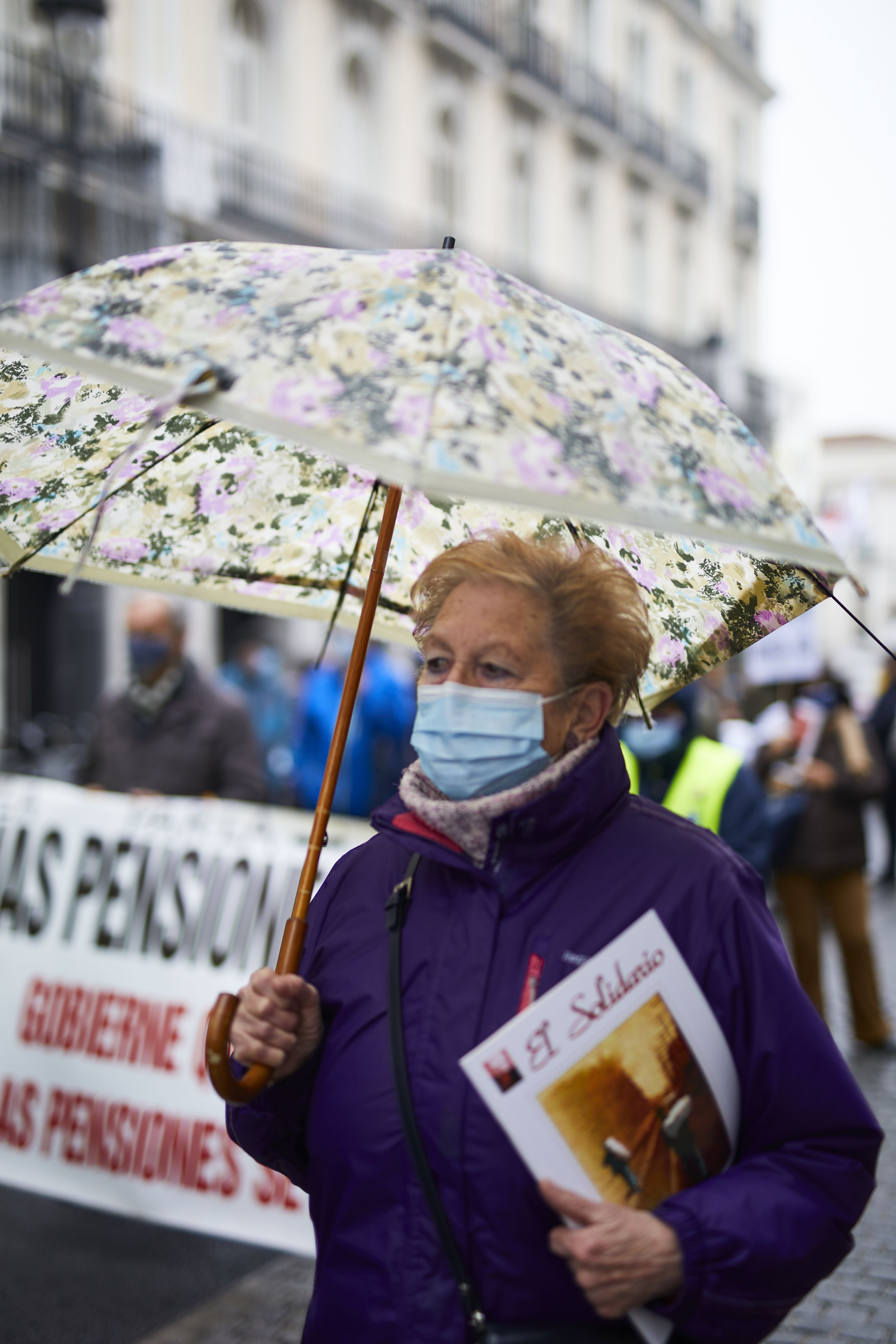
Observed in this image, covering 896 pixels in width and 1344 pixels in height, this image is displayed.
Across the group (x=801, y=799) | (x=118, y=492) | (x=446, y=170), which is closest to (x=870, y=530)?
(x=446, y=170)

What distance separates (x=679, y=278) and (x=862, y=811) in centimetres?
3058

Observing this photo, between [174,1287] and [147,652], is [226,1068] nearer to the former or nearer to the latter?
[174,1287]

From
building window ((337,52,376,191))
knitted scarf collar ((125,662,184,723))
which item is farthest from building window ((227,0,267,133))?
knitted scarf collar ((125,662,184,723))

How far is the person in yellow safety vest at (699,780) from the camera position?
5.36 meters

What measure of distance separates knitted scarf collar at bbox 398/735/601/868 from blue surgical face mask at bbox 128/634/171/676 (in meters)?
4.11

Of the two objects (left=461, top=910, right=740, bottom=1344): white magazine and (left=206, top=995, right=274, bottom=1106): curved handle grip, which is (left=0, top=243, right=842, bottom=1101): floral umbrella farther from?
(left=461, top=910, right=740, bottom=1344): white magazine

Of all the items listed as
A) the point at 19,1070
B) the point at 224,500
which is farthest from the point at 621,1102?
the point at 19,1070

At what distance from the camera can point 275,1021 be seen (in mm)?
1993

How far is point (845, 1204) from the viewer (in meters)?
1.91

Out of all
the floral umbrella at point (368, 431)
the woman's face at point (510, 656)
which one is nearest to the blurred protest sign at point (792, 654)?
the floral umbrella at point (368, 431)

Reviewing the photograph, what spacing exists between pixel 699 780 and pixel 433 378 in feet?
13.1

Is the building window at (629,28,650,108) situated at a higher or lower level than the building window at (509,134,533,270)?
higher

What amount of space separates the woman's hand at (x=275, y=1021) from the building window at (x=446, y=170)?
24.4 metres

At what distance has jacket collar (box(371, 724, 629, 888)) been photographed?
1.97 m
